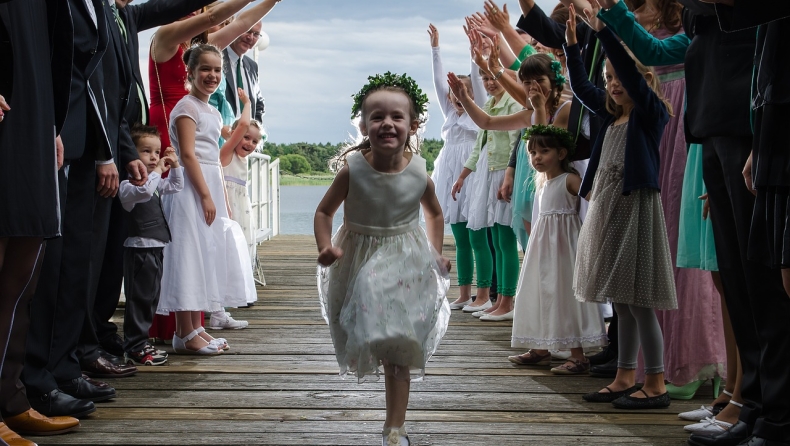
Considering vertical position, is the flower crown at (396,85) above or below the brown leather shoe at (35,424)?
above

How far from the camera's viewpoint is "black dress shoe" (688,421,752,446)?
230 centimetres

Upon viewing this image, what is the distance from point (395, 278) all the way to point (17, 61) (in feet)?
3.48

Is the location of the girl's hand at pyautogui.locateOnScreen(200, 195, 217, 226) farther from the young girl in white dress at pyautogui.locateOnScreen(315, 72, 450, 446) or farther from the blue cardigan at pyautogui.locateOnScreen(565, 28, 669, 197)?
the blue cardigan at pyautogui.locateOnScreen(565, 28, 669, 197)

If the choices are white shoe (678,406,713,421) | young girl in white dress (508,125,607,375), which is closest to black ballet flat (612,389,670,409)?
white shoe (678,406,713,421)

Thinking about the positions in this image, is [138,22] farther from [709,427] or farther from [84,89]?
[709,427]

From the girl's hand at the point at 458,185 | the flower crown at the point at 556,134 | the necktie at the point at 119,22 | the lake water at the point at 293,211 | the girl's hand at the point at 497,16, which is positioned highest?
the girl's hand at the point at 497,16

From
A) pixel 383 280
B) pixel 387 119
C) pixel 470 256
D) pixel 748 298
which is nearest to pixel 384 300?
pixel 383 280

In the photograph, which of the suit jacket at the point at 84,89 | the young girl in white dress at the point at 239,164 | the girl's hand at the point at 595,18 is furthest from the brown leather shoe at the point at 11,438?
the young girl in white dress at the point at 239,164

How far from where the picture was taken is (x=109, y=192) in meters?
2.89

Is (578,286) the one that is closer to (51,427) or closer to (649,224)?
(649,224)

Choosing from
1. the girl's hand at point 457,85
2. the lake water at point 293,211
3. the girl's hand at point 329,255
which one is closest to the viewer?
the girl's hand at point 329,255

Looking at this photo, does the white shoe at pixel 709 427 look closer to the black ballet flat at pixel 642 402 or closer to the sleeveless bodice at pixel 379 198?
the black ballet flat at pixel 642 402

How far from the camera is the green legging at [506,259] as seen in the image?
4758 mm

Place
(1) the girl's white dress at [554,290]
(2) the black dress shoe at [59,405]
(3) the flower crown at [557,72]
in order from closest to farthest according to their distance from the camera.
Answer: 1. (2) the black dress shoe at [59,405]
2. (1) the girl's white dress at [554,290]
3. (3) the flower crown at [557,72]
